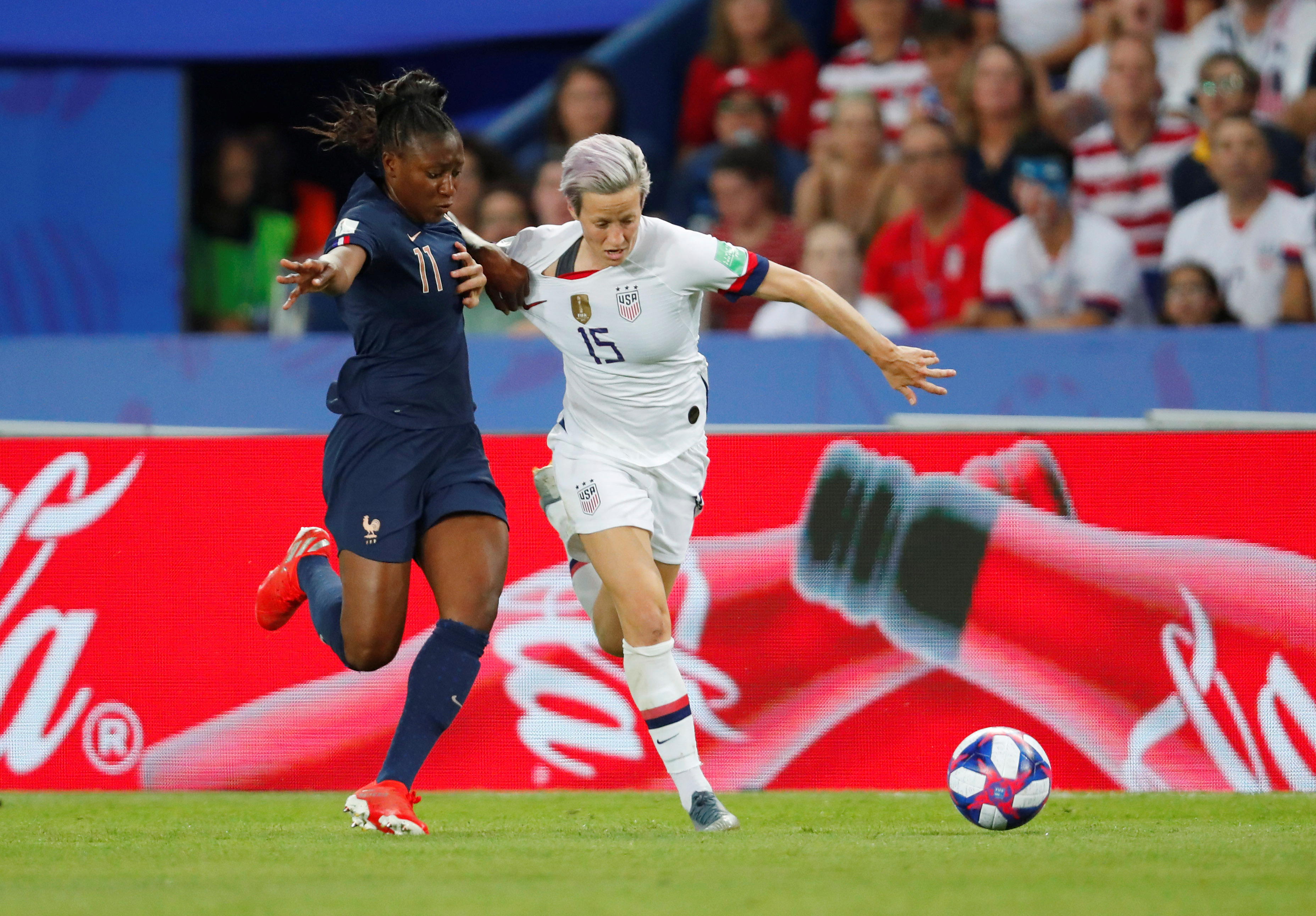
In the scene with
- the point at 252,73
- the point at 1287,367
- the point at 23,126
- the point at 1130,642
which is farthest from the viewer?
the point at 252,73

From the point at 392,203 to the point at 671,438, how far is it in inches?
46.9

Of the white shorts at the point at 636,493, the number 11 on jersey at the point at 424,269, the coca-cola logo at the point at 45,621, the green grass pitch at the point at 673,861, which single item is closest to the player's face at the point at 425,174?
the number 11 on jersey at the point at 424,269

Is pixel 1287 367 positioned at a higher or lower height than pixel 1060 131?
lower

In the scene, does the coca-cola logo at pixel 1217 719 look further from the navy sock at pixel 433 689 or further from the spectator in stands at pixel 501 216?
the spectator in stands at pixel 501 216

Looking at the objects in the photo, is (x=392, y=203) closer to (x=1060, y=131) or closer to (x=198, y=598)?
(x=198, y=598)

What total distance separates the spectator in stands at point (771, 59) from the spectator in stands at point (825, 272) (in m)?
1.55

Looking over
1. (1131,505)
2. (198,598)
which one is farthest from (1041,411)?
(198,598)

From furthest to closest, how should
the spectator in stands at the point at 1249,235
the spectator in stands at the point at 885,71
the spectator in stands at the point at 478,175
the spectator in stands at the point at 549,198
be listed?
the spectator in stands at the point at 885,71 → the spectator in stands at the point at 478,175 → the spectator in stands at the point at 549,198 → the spectator in stands at the point at 1249,235

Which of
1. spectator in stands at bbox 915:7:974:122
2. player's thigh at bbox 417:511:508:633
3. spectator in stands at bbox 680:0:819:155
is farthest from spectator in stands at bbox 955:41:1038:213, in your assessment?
player's thigh at bbox 417:511:508:633

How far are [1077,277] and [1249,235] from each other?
36.7 inches

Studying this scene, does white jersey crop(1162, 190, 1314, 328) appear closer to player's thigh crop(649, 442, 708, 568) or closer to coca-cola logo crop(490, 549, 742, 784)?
coca-cola logo crop(490, 549, 742, 784)

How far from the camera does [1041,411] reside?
349 inches

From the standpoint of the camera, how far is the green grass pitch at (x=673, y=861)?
13.2 feet

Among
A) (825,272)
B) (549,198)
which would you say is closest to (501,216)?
(549,198)
